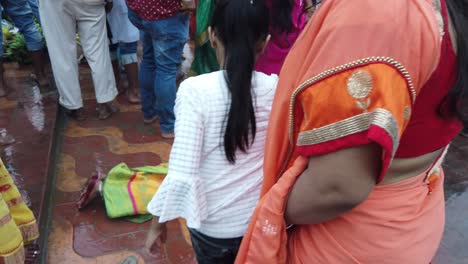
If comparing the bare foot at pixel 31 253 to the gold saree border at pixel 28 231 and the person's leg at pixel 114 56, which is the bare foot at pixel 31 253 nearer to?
the gold saree border at pixel 28 231

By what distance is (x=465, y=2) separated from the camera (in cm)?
91

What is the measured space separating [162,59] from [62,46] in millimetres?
960

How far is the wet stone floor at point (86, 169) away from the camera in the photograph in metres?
2.50

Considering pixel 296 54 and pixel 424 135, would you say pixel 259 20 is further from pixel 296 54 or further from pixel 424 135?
pixel 424 135

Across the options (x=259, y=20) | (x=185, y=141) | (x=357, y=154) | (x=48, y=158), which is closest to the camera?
(x=357, y=154)

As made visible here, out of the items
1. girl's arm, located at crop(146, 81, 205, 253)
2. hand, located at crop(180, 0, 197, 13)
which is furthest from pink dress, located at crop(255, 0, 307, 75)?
girl's arm, located at crop(146, 81, 205, 253)

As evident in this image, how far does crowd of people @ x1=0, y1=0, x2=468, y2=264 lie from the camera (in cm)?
78

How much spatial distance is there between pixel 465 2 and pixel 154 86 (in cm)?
286

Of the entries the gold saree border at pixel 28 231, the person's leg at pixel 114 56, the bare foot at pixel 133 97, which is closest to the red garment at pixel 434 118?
the gold saree border at pixel 28 231

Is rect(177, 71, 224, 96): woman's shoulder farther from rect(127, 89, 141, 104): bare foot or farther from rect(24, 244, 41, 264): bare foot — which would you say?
rect(127, 89, 141, 104): bare foot

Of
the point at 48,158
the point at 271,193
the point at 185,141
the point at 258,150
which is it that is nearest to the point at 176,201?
the point at 185,141

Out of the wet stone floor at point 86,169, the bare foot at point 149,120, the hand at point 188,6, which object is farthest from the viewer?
the bare foot at point 149,120

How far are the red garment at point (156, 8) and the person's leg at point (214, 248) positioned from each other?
6.43ft

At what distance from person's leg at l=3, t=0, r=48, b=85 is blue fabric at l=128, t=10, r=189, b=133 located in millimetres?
1333
